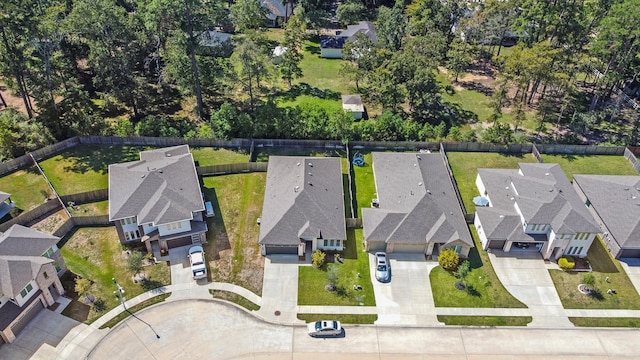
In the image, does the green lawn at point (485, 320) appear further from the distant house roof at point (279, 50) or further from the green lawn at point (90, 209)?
the distant house roof at point (279, 50)

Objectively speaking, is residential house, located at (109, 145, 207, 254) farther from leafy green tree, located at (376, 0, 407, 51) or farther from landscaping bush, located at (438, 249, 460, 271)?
leafy green tree, located at (376, 0, 407, 51)

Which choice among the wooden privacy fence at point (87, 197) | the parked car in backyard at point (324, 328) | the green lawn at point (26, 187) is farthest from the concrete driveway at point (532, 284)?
the green lawn at point (26, 187)

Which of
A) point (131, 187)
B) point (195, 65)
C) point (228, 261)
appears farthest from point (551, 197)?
point (195, 65)

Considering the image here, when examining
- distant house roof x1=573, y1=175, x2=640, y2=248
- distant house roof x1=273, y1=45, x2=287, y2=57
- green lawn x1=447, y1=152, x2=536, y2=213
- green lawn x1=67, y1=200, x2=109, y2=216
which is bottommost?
green lawn x1=67, y1=200, x2=109, y2=216

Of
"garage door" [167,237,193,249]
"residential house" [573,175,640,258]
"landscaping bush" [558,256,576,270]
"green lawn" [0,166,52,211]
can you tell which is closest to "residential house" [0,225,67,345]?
"green lawn" [0,166,52,211]

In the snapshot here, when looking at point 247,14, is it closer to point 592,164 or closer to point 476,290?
point 592,164

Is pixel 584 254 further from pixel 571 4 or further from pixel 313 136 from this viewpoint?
pixel 571 4
